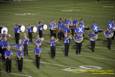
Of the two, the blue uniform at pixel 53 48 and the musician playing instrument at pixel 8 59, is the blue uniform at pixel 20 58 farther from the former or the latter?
the blue uniform at pixel 53 48

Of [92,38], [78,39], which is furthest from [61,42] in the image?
[78,39]

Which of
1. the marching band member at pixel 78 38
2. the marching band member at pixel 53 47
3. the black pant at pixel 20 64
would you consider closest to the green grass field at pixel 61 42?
the black pant at pixel 20 64

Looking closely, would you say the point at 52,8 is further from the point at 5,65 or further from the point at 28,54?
the point at 5,65

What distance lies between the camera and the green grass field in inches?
1065

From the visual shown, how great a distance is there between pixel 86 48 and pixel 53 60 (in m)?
5.19

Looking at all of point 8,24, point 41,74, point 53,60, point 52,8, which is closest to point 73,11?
point 52,8

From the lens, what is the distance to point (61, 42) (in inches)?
1448

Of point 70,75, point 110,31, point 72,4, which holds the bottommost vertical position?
point 70,75

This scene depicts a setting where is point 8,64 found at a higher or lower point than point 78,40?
lower

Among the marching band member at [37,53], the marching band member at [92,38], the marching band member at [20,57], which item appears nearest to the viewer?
the marching band member at [20,57]

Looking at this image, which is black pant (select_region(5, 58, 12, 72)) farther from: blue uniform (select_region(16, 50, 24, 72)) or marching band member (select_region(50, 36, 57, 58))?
→ marching band member (select_region(50, 36, 57, 58))

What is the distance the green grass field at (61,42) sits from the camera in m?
27.1

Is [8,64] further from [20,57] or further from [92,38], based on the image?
[92,38]

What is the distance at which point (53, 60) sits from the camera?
3038cm
